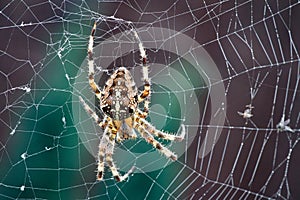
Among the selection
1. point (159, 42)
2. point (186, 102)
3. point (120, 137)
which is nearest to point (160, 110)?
point (186, 102)

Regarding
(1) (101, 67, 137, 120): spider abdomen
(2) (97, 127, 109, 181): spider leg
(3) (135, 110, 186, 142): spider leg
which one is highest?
(1) (101, 67, 137, 120): spider abdomen

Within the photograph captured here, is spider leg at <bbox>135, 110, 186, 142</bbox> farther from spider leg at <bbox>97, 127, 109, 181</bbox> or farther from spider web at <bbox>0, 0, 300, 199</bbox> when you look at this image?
spider web at <bbox>0, 0, 300, 199</bbox>

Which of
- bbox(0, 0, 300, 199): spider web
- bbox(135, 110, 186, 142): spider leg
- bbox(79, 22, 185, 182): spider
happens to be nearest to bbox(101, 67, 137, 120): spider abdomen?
bbox(79, 22, 185, 182): spider

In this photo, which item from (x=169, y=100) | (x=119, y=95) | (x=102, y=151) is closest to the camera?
(x=119, y=95)

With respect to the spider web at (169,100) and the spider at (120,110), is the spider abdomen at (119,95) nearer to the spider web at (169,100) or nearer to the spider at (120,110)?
the spider at (120,110)

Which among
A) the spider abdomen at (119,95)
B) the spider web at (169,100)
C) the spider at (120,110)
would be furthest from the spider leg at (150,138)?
the spider web at (169,100)

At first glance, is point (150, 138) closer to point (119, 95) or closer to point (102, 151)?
point (102, 151)

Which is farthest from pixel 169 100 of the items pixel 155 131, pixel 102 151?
pixel 102 151
